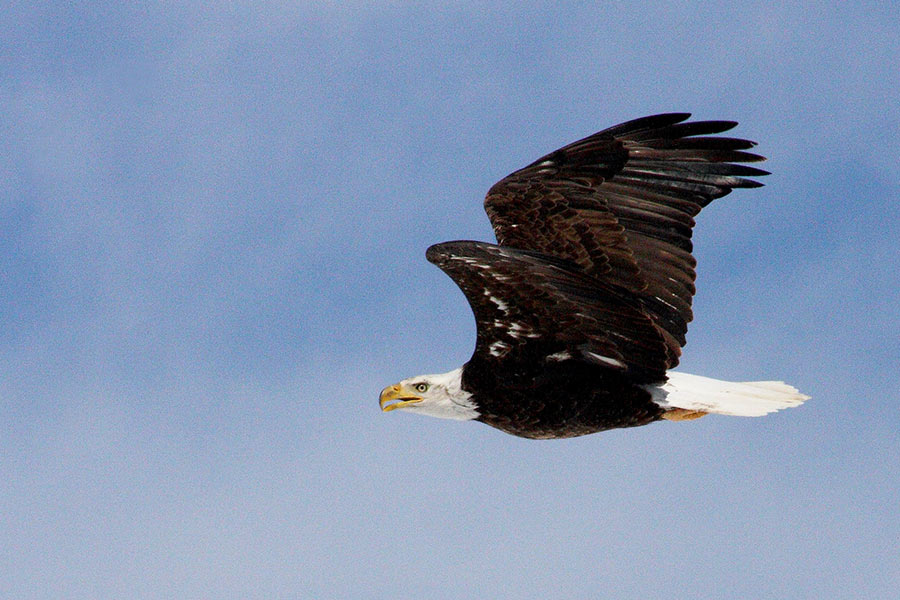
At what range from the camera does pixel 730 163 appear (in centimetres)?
1069

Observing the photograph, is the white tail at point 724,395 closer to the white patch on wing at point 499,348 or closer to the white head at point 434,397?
the white patch on wing at point 499,348

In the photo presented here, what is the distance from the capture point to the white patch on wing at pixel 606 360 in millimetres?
9266

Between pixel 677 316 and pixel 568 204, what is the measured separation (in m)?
1.26

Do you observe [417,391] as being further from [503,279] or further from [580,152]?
[580,152]

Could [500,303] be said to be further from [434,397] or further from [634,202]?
[634,202]

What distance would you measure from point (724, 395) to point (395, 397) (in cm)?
262

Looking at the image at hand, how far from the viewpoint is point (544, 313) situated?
8.87m

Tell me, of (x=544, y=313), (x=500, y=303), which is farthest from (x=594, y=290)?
(x=500, y=303)

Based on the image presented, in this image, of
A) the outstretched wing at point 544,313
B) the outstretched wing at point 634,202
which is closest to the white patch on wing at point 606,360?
the outstretched wing at point 544,313

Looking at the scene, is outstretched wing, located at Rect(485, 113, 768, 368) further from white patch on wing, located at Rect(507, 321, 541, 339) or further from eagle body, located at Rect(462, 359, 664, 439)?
white patch on wing, located at Rect(507, 321, 541, 339)

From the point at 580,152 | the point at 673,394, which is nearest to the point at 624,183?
the point at 580,152

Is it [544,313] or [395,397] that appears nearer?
[544,313]

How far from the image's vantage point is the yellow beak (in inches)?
394

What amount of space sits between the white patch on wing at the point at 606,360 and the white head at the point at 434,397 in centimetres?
105
